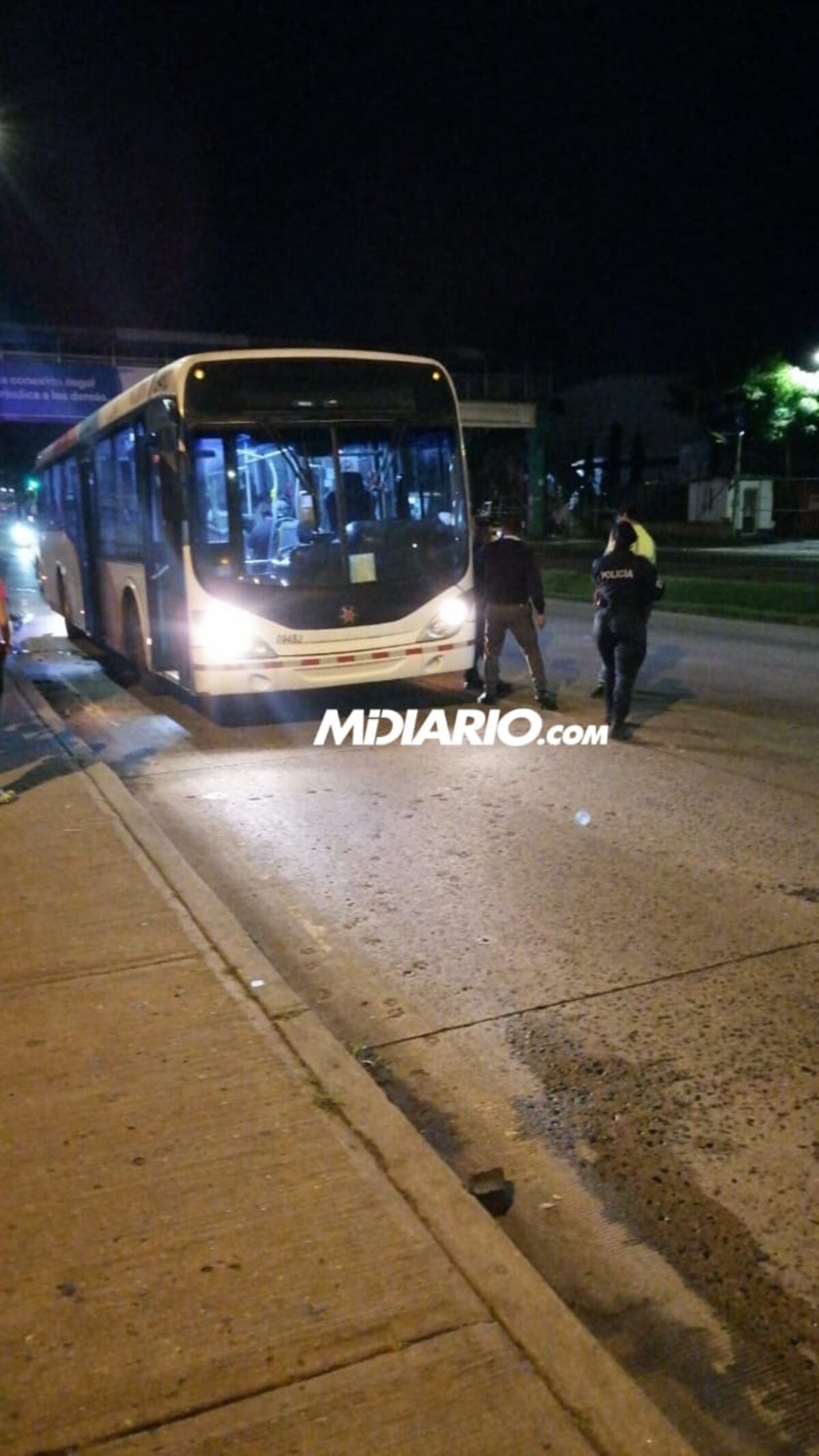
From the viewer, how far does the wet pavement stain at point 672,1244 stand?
112 inches

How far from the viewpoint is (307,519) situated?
10445 mm

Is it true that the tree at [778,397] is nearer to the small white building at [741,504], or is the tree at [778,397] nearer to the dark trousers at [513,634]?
the small white building at [741,504]

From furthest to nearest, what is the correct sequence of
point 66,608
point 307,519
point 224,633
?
point 66,608
point 307,519
point 224,633

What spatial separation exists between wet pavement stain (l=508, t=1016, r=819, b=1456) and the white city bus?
20.3 feet

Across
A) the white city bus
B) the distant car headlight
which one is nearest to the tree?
the distant car headlight

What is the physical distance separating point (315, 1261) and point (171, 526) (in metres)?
8.01

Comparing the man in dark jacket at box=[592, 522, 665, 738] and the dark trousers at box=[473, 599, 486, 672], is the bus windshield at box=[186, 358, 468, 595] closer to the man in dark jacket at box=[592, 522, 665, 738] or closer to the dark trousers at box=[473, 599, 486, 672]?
the dark trousers at box=[473, 599, 486, 672]

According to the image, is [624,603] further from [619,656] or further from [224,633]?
[224,633]

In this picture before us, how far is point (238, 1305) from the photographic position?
2.95 meters

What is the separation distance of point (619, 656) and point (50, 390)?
37.1 m

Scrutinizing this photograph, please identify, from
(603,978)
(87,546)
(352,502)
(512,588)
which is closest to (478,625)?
(512,588)

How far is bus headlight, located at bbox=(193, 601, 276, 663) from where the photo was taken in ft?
33.5

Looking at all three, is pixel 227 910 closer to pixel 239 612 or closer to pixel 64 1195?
pixel 64 1195

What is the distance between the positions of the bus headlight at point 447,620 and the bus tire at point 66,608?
9.70 meters
